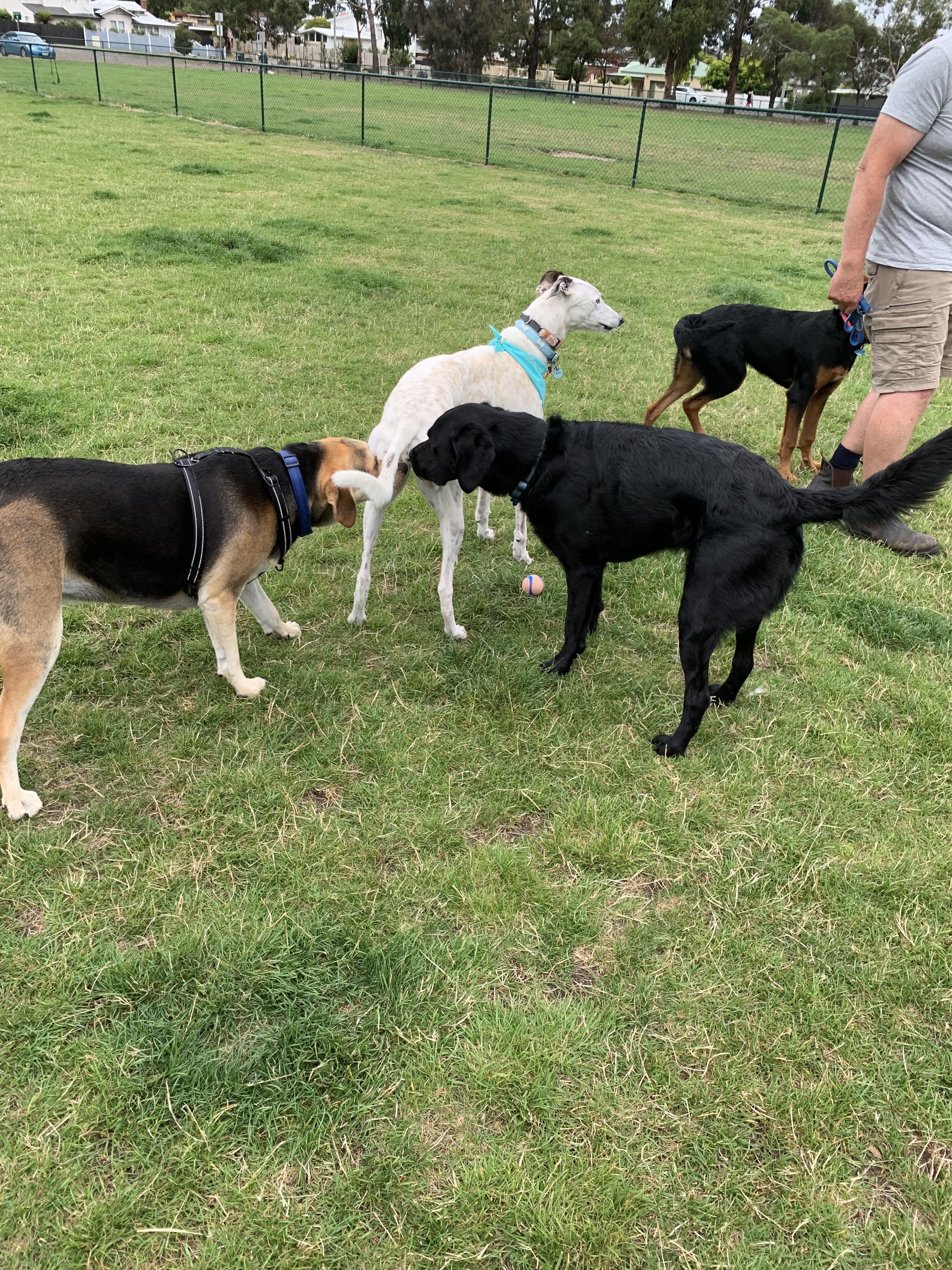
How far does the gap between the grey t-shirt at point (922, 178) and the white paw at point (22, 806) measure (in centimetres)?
506

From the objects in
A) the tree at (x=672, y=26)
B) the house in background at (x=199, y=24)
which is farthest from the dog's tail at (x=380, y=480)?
the house in background at (x=199, y=24)

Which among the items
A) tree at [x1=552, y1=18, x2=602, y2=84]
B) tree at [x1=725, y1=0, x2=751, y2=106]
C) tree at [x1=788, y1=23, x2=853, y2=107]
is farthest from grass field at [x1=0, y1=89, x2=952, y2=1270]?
tree at [x1=788, y1=23, x2=853, y2=107]

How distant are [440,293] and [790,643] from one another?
21.7 ft

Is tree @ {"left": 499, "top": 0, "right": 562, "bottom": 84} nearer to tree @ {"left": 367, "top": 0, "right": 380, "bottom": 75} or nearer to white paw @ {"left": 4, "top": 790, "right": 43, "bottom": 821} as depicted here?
tree @ {"left": 367, "top": 0, "right": 380, "bottom": 75}

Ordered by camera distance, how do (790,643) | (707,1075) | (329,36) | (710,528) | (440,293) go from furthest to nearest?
(329,36) → (440,293) → (790,643) → (710,528) → (707,1075)

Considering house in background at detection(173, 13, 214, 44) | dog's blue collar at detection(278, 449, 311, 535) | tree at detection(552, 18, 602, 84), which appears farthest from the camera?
house in background at detection(173, 13, 214, 44)

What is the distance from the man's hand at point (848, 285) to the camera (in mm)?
4414

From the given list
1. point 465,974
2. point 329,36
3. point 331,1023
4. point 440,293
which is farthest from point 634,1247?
point 329,36

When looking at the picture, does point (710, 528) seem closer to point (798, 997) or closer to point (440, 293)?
point (798, 997)

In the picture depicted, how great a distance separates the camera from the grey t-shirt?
3.94 metres

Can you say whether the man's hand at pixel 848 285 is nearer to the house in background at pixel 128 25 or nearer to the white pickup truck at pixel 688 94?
the white pickup truck at pixel 688 94

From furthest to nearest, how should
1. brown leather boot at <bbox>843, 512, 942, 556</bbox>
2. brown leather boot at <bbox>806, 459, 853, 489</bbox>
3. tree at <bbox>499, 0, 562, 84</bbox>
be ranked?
tree at <bbox>499, 0, 562, 84</bbox>, brown leather boot at <bbox>806, 459, 853, 489</bbox>, brown leather boot at <bbox>843, 512, 942, 556</bbox>

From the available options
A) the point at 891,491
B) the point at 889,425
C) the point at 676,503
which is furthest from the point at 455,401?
the point at 889,425

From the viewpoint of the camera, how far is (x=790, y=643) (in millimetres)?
3867
